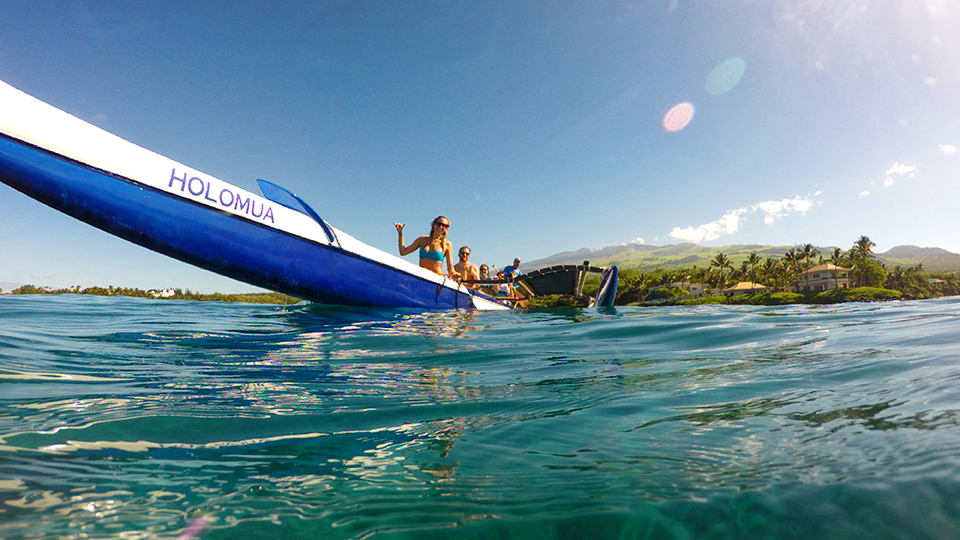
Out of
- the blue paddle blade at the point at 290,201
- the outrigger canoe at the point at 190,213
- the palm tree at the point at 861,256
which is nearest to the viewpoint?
the outrigger canoe at the point at 190,213

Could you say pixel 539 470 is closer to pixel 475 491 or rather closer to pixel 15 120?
pixel 475 491

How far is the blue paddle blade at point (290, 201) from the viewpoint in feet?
19.1

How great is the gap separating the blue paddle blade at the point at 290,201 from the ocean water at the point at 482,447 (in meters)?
3.11

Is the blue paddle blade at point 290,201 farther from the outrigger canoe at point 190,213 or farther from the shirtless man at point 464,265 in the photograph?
the shirtless man at point 464,265

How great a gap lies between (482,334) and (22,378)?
12.0 feet

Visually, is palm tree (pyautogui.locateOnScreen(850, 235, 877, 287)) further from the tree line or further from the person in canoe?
the person in canoe

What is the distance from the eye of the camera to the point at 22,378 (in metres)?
2.27

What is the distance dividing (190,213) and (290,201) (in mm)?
1235

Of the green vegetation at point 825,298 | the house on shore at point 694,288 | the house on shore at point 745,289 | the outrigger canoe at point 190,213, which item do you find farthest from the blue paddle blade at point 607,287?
the house on shore at point 694,288

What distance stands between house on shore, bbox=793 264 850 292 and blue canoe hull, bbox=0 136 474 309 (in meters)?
90.0

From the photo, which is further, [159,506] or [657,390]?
[657,390]

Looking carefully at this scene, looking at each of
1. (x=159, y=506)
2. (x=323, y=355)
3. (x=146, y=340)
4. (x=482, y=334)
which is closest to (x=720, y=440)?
(x=159, y=506)

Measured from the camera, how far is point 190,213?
4996mm

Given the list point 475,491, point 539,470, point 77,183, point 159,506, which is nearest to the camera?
point 159,506
